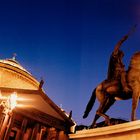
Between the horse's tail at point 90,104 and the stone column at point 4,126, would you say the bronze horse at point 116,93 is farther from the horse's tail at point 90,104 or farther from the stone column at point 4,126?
the stone column at point 4,126

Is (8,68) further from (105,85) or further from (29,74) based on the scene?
(105,85)

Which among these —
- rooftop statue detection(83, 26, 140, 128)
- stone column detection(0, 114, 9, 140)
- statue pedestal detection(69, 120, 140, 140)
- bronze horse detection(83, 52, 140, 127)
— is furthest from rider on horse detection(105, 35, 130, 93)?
stone column detection(0, 114, 9, 140)

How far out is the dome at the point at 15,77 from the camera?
28.0 meters

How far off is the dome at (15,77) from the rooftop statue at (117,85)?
868 inches

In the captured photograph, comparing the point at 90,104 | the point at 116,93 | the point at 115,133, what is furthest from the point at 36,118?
the point at 115,133

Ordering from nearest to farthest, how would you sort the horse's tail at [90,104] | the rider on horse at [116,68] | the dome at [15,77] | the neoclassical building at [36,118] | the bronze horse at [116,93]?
the bronze horse at [116,93]
the rider on horse at [116,68]
the horse's tail at [90,104]
the neoclassical building at [36,118]
the dome at [15,77]

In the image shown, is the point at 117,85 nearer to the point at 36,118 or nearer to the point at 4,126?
the point at 4,126

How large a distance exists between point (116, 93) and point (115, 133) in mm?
1562

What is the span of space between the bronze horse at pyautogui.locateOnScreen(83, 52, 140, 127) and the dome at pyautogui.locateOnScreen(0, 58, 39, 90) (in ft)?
72.1

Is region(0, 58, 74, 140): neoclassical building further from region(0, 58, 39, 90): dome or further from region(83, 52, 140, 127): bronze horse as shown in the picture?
region(83, 52, 140, 127): bronze horse

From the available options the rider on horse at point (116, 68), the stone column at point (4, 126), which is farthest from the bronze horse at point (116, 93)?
the stone column at point (4, 126)

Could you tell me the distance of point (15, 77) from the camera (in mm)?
28656

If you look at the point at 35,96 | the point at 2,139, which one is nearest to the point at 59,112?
the point at 35,96

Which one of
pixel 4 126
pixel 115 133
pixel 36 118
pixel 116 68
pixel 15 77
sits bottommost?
pixel 115 133
